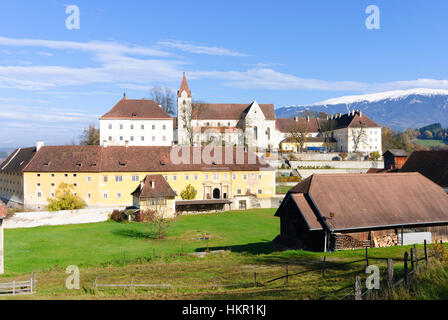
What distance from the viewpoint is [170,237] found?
40.4m

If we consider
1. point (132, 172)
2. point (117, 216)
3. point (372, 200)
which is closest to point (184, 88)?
point (132, 172)

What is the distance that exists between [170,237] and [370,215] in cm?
2039

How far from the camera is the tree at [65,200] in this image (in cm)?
5162

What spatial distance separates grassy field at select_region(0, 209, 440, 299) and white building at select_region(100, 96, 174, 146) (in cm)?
4044

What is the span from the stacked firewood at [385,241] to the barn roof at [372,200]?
108cm

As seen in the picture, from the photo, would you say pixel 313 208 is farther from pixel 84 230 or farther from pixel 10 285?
pixel 84 230

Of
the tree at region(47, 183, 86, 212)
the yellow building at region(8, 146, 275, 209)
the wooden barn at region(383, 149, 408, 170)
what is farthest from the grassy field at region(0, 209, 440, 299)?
the wooden barn at region(383, 149, 408, 170)

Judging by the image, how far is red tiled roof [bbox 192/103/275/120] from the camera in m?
107

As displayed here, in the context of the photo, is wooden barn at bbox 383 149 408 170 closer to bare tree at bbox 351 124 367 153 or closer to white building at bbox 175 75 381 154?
bare tree at bbox 351 124 367 153

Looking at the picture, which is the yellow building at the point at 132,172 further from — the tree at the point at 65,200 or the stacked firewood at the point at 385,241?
the stacked firewood at the point at 385,241

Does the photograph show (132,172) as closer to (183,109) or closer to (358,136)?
(183,109)

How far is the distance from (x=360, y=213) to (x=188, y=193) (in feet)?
111

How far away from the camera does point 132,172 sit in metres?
57.3
